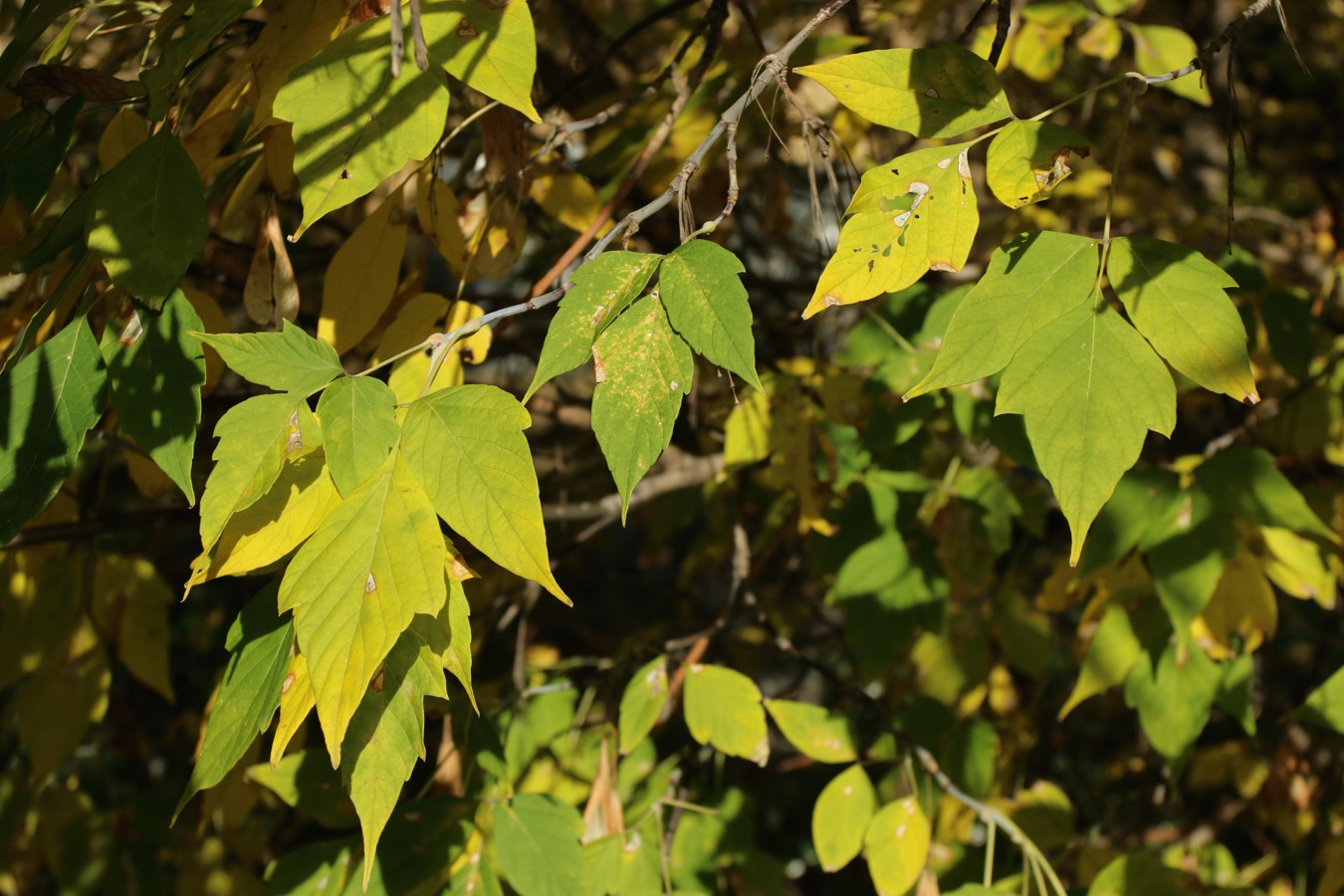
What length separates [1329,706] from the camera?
4.28 ft

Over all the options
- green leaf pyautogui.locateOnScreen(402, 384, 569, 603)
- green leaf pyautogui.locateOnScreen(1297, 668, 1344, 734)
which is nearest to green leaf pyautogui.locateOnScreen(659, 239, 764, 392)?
green leaf pyautogui.locateOnScreen(402, 384, 569, 603)

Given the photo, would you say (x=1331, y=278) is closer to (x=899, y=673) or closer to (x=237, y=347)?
(x=899, y=673)

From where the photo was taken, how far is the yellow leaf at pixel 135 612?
147 centimetres

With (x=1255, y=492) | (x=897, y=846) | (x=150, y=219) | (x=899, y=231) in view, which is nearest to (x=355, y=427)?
(x=150, y=219)

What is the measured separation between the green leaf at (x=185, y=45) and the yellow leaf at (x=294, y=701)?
0.53 m

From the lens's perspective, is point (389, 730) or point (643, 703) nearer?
point (389, 730)

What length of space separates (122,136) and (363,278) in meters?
0.28

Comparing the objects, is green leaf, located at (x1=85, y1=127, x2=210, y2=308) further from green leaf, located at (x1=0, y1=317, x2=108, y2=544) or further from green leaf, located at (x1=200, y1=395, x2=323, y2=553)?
green leaf, located at (x1=200, y1=395, x2=323, y2=553)

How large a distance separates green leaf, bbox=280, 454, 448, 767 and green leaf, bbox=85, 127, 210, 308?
1.07 feet

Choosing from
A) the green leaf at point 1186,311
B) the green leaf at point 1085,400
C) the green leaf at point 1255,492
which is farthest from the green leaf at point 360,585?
the green leaf at point 1255,492

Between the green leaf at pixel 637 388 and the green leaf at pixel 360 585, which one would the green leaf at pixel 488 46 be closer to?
the green leaf at pixel 637 388

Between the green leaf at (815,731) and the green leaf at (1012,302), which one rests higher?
the green leaf at (1012,302)

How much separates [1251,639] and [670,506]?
119 centimetres

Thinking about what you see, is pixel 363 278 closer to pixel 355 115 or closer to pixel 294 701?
pixel 355 115
